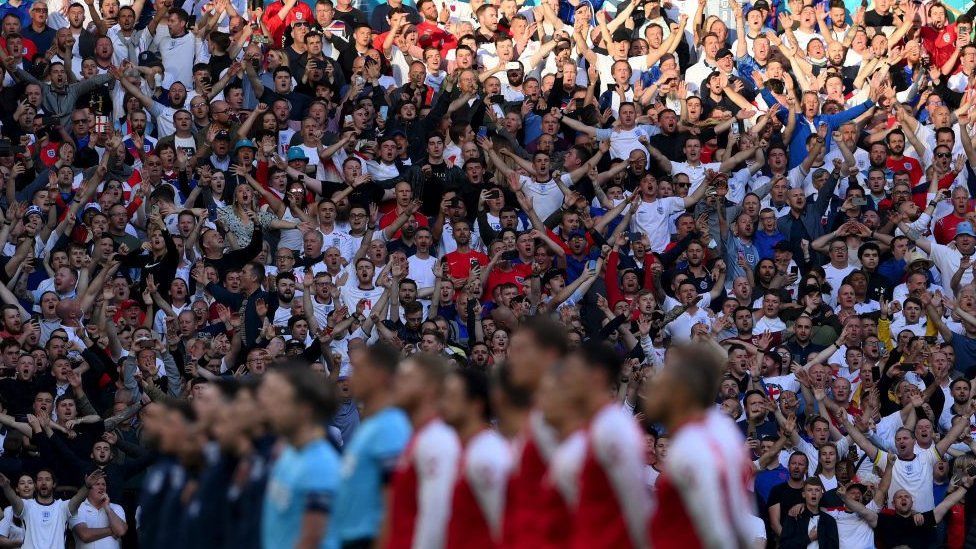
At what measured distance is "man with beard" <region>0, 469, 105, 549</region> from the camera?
16172 millimetres

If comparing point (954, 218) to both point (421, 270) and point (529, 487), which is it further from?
point (529, 487)

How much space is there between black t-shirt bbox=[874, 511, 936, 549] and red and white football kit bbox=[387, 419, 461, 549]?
30.4ft

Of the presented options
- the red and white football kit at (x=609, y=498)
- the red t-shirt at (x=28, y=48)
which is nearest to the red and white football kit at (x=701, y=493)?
the red and white football kit at (x=609, y=498)

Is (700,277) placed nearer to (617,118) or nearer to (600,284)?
(600,284)

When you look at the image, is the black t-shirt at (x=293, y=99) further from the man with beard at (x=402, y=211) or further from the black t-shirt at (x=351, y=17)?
the man with beard at (x=402, y=211)

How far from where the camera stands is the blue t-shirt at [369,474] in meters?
8.95

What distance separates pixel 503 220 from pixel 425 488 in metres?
11.4

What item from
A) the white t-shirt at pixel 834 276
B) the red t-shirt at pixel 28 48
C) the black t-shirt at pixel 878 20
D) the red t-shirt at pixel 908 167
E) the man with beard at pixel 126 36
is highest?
the red t-shirt at pixel 28 48

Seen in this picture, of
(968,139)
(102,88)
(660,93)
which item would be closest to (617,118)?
(660,93)

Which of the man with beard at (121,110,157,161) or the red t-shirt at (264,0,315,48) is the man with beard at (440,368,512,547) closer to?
the man with beard at (121,110,157,161)

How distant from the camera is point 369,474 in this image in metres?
9.00

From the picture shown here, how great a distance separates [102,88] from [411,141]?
3.53 metres

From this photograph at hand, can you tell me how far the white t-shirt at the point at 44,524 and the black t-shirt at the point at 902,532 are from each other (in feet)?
24.5

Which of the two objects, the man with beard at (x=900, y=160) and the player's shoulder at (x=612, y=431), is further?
the man with beard at (x=900, y=160)
